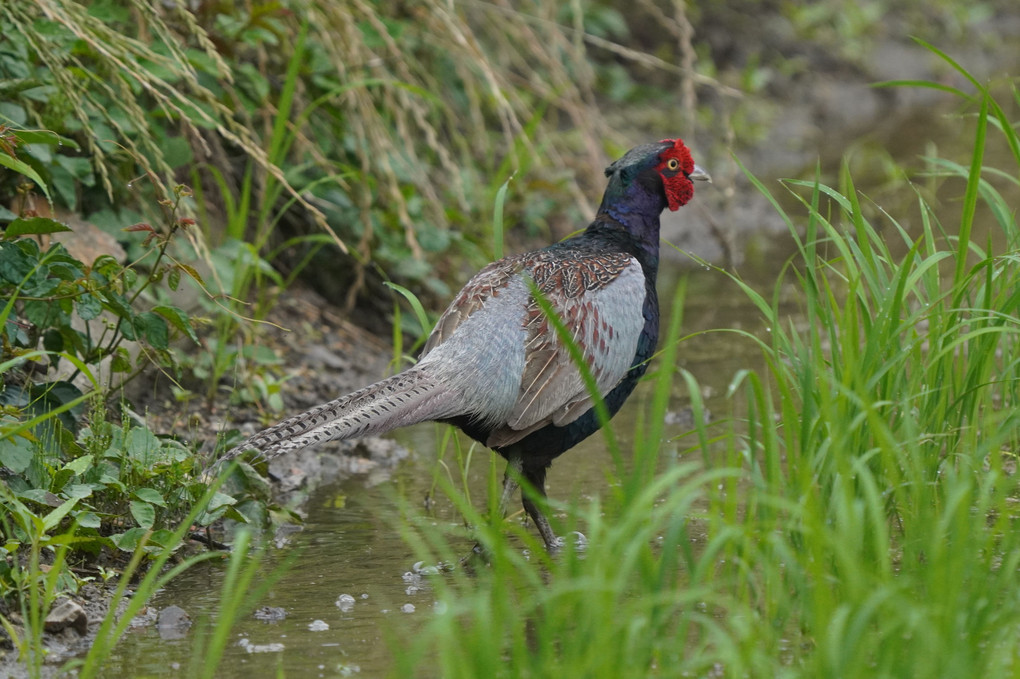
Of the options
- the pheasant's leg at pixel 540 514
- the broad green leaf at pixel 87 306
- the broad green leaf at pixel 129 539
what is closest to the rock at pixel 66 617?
the broad green leaf at pixel 129 539

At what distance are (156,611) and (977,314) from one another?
2641 millimetres

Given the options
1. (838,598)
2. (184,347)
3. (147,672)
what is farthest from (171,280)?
(838,598)

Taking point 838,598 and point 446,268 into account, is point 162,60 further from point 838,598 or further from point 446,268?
point 838,598

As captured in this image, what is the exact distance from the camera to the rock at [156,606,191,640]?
141 inches

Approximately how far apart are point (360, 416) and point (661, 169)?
6.20 ft

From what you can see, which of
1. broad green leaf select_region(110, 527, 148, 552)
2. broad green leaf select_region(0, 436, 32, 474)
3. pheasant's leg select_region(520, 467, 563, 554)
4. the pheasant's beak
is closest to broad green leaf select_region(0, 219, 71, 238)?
broad green leaf select_region(0, 436, 32, 474)

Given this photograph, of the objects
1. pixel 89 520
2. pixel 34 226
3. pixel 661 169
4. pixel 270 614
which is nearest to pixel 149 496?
pixel 89 520

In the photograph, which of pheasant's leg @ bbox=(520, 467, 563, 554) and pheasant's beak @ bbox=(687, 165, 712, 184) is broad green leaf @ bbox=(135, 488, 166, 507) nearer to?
pheasant's leg @ bbox=(520, 467, 563, 554)

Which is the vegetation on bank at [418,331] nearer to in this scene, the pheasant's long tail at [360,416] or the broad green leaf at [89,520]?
the broad green leaf at [89,520]

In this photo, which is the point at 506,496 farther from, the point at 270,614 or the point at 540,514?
the point at 270,614

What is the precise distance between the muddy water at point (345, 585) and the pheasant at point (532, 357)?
37cm

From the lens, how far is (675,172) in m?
5.12

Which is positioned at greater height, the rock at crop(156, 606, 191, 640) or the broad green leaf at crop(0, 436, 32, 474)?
the broad green leaf at crop(0, 436, 32, 474)

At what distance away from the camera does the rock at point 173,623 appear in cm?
358
